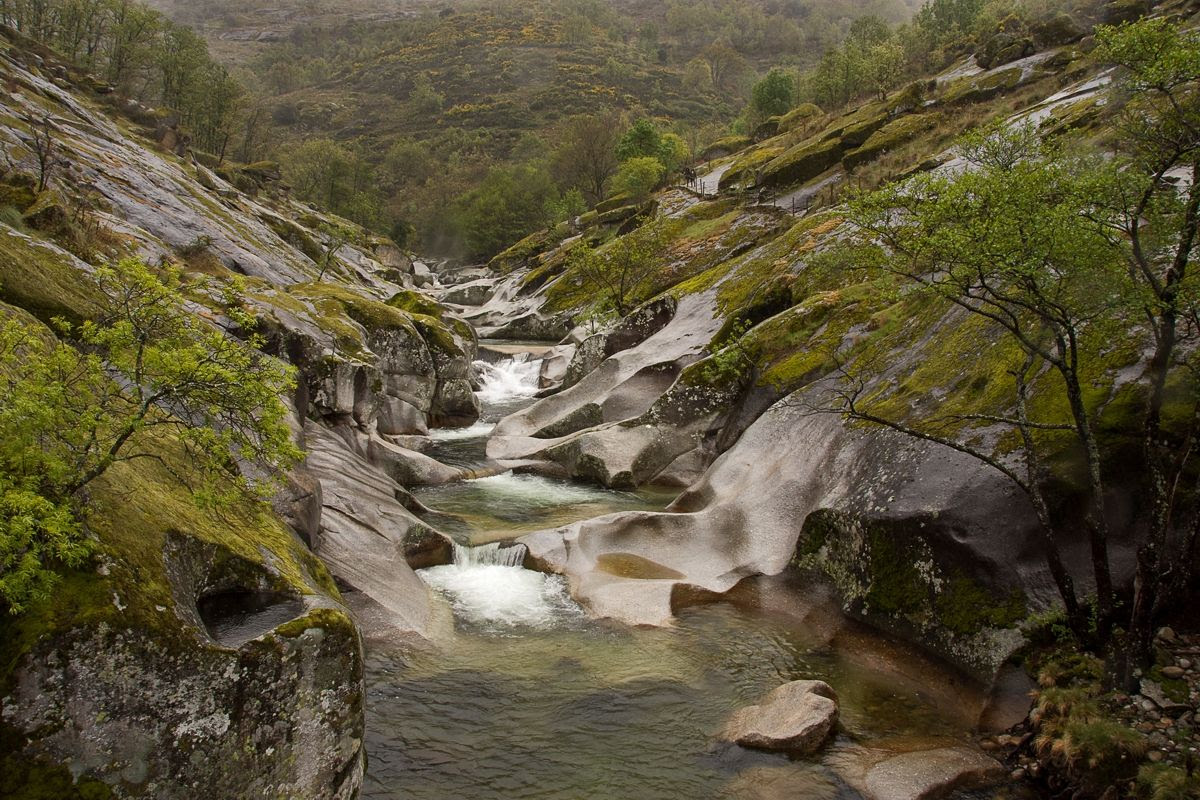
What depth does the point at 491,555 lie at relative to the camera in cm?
1811

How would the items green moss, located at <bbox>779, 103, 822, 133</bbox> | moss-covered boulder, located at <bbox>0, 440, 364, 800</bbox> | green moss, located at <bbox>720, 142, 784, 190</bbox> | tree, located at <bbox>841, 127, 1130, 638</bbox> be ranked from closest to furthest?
moss-covered boulder, located at <bbox>0, 440, 364, 800</bbox> → tree, located at <bbox>841, 127, 1130, 638</bbox> → green moss, located at <bbox>720, 142, 784, 190</bbox> → green moss, located at <bbox>779, 103, 822, 133</bbox>

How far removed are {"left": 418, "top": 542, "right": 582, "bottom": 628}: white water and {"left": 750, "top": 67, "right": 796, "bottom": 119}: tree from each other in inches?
3923

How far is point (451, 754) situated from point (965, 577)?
31.9 ft

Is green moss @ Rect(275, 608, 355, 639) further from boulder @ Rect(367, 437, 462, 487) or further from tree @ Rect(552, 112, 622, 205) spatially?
tree @ Rect(552, 112, 622, 205)

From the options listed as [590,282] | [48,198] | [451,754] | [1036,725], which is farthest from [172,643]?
[590,282]

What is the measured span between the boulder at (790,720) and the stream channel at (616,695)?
0.71 feet

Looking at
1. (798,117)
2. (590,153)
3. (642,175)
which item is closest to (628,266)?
(642,175)

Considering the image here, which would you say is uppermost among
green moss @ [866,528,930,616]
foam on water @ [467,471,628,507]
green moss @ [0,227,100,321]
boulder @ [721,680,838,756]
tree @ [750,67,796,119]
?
tree @ [750,67,796,119]

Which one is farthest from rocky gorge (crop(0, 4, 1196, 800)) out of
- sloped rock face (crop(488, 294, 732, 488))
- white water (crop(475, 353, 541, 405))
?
white water (crop(475, 353, 541, 405))

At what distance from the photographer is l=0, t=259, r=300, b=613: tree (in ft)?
20.8

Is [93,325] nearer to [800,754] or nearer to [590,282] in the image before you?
[800,754]

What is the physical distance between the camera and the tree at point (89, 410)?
6.34 metres

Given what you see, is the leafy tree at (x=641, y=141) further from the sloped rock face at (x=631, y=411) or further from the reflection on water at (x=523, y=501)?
the reflection on water at (x=523, y=501)

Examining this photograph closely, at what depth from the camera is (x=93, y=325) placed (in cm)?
724
